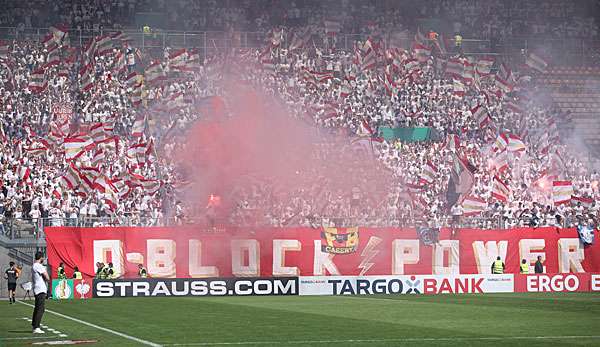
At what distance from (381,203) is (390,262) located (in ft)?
7.22

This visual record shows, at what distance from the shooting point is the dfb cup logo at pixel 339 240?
33.0 metres

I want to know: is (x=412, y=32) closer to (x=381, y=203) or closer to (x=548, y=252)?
(x=381, y=203)

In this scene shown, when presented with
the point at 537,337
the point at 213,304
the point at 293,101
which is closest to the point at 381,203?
the point at 293,101

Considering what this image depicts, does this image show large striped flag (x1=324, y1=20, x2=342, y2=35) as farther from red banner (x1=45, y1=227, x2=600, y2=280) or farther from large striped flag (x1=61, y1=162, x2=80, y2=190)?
large striped flag (x1=61, y1=162, x2=80, y2=190)

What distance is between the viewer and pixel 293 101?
3688cm

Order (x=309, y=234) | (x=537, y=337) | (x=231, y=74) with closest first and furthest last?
(x=537, y=337) < (x=309, y=234) < (x=231, y=74)

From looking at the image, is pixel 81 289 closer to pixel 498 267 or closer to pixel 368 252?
pixel 368 252

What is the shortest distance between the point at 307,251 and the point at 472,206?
5.70 metres

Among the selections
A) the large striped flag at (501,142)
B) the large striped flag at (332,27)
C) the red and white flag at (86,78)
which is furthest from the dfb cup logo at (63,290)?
the large striped flag at (501,142)

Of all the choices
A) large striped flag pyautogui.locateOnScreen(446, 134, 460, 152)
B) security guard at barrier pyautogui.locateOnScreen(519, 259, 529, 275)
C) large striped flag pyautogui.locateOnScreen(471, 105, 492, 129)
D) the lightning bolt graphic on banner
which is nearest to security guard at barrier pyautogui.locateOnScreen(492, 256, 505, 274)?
security guard at barrier pyautogui.locateOnScreen(519, 259, 529, 275)

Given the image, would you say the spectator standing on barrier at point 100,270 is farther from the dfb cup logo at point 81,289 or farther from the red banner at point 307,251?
the dfb cup logo at point 81,289

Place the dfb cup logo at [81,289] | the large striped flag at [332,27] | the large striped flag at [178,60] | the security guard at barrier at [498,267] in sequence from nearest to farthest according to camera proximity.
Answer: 1. the dfb cup logo at [81,289]
2. the security guard at barrier at [498,267]
3. the large striped flag at [178,60]
4. the large striped flag at [332,27]

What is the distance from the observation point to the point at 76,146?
33.0 metres

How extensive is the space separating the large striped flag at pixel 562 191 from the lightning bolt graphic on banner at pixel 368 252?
20.1ft
